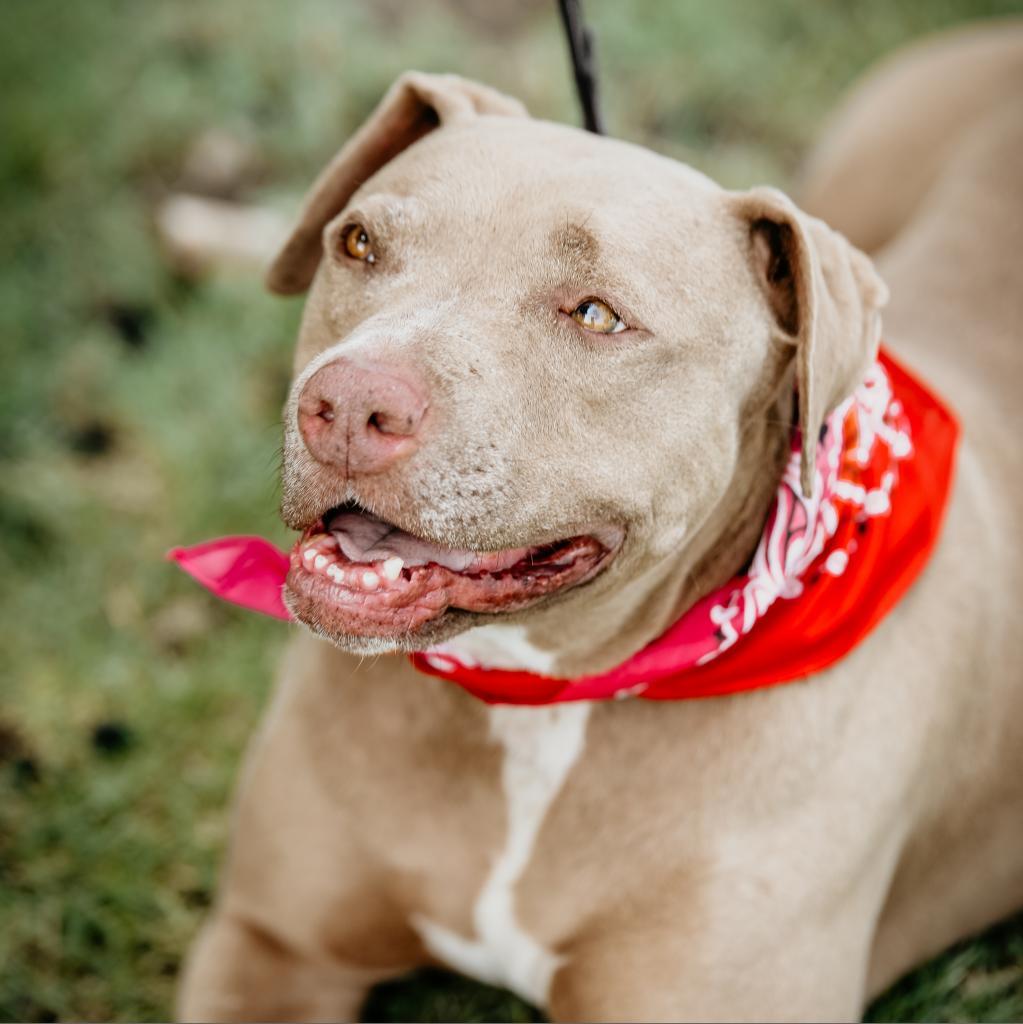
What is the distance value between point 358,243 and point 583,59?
0.91m

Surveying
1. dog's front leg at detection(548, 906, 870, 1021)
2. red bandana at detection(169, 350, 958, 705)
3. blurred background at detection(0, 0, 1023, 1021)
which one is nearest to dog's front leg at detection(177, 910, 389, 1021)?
blurred background at detection(0, 0, 1023, 1021)

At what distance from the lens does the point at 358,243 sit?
2693 millimetres

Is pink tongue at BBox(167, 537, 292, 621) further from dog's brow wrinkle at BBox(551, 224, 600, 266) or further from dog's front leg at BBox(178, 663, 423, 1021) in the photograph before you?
dog's brow wrinkle at BBox(551, 224, 600, 266)

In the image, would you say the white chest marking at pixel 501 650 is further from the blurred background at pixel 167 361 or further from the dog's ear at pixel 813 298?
the blurred background at pixel 167 361

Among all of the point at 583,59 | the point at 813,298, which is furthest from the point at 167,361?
the point at 813,298

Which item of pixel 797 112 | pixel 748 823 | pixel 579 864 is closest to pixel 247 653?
pixel 579 864

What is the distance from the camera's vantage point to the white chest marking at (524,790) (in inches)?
115

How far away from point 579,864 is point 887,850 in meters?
0.69

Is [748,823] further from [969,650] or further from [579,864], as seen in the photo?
[969,650]

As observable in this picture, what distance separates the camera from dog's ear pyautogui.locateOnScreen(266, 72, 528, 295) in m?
2.95

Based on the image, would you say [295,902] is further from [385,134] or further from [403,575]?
[385,134]

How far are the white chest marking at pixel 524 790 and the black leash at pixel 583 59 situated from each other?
141cm

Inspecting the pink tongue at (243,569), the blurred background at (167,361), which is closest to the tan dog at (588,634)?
the pink tongue at (243,569)

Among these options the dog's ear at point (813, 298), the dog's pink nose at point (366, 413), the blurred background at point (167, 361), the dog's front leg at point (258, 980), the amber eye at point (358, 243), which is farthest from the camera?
the blurred background at point (167, 361)
